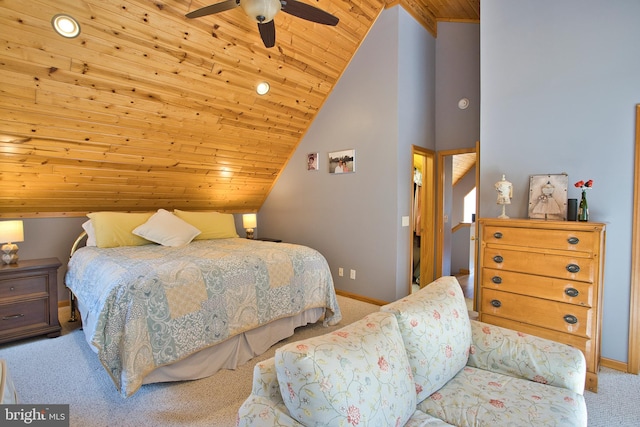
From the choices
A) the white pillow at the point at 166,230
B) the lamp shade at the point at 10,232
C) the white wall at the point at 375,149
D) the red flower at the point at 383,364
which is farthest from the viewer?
the white wall at the point at 375,149

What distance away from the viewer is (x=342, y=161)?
4.11 meters

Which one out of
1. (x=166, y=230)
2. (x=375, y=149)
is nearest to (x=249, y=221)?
(x=166, y=230)

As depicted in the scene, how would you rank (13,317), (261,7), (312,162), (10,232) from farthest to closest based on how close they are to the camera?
(312,162)
(10,232)
(13,317)
(261,7)

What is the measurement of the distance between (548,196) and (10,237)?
474cm

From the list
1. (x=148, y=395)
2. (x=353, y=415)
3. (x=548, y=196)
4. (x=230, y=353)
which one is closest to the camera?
(x=353, y=415)

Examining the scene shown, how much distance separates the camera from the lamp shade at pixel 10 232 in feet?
9.37

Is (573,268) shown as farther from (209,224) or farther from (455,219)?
(455,219)

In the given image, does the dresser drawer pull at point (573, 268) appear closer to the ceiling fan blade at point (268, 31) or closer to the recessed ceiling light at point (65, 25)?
the ceiling fan blade at point (268, 31)

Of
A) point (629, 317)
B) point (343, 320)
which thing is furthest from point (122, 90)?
point (629, 317)

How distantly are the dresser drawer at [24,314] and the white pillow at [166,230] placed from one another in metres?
1.00

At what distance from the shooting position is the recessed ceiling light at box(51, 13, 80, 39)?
2.20 m

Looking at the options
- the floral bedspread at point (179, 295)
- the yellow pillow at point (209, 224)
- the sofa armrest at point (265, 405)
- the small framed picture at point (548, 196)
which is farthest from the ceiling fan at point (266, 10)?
the yellow pillow at point (209, 224)

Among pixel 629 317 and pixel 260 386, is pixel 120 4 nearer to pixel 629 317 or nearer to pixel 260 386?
pixel 260 386

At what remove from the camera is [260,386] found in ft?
3.72
